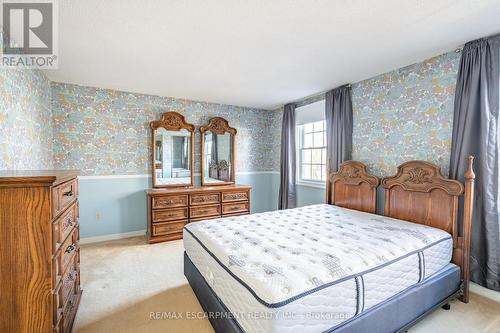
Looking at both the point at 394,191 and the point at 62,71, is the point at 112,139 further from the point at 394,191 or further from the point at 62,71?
the point at 394,191

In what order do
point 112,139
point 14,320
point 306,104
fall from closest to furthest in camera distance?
point 14,320 < point 112,139 < point 306,104

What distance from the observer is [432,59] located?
2.62m

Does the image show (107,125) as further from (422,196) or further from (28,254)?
(422,196)

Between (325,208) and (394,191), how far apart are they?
0.87 metres

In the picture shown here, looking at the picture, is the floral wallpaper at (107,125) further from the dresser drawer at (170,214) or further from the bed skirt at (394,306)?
the bed skirt at (394,306)

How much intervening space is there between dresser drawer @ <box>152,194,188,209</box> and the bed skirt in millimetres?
1732

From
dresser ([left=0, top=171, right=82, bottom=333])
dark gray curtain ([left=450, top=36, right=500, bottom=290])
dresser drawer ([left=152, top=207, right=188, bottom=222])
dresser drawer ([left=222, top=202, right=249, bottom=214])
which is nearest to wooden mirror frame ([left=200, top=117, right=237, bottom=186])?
dresser drawer ([left=222, top=202, right=249, bottom=214])

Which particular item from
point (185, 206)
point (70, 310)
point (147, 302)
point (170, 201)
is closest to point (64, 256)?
point (70, 310)

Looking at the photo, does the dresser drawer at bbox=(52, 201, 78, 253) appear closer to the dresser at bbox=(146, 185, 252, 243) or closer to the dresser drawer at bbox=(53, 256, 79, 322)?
the dresser drawer at bbox=(53, 256, 79, 322)

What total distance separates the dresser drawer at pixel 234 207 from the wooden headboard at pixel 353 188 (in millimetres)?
1561

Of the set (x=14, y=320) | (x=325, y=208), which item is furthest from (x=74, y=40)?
(x=325, y=208)

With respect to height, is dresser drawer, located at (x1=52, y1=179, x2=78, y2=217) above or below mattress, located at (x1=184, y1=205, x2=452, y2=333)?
above

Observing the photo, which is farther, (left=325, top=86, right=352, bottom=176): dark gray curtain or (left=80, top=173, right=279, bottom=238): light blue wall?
(left=80, top=173, right=279, bottom=238): light blue wall

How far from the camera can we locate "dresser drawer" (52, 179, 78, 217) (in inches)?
52.4
